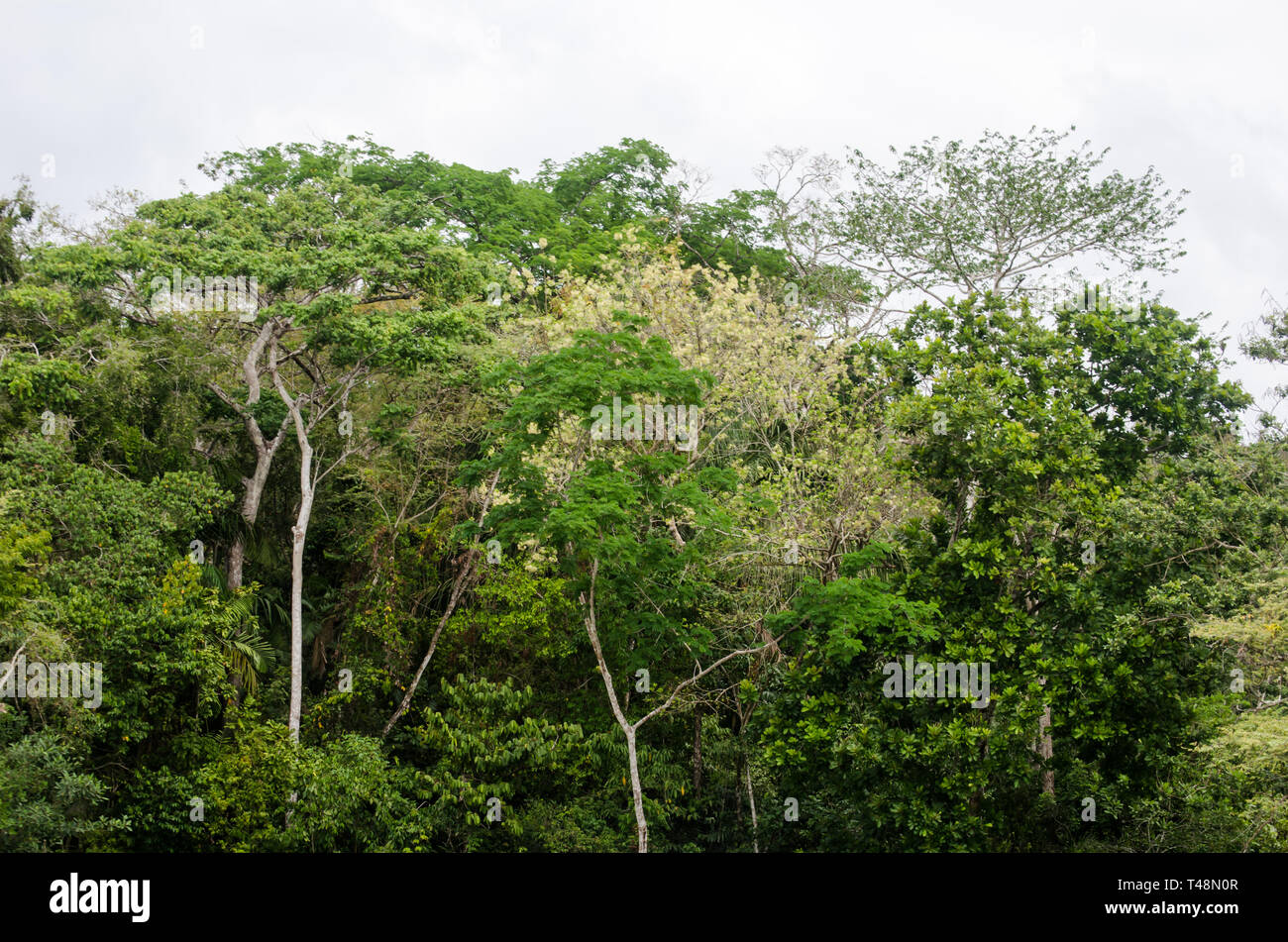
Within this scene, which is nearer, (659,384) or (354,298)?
(659,384)

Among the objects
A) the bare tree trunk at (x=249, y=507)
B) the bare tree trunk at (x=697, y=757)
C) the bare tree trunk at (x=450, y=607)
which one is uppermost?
the bare tree trunk at (x=249, y=507)

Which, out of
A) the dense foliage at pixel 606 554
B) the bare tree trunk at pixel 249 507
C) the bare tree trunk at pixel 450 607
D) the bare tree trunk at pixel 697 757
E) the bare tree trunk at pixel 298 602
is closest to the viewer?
the dense foliage at pixel 606 554

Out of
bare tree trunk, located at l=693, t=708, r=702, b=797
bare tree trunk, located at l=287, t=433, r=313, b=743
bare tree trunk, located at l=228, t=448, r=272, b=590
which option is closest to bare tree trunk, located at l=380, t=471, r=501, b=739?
bare tree trunk, located at l=287, t=433, r=313, b=743

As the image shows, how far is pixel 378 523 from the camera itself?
18.7 m

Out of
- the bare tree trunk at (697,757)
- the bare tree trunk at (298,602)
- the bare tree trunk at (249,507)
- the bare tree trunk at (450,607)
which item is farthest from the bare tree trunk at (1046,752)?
the bare tree trunk at (249,507)

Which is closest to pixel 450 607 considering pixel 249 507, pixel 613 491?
pixel 249 507

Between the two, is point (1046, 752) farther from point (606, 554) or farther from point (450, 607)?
point (450, 607)

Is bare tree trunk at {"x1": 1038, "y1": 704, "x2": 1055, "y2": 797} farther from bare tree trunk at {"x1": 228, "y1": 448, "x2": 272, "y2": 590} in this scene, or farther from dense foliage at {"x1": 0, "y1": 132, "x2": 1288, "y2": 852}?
bare tree trunk at {"x1": 228, "y1": 448, "x2": 272, "y2": 590}

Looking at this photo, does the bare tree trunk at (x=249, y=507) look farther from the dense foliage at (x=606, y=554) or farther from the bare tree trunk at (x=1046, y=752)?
the bare tree trunk at (x=1046, y=752)
